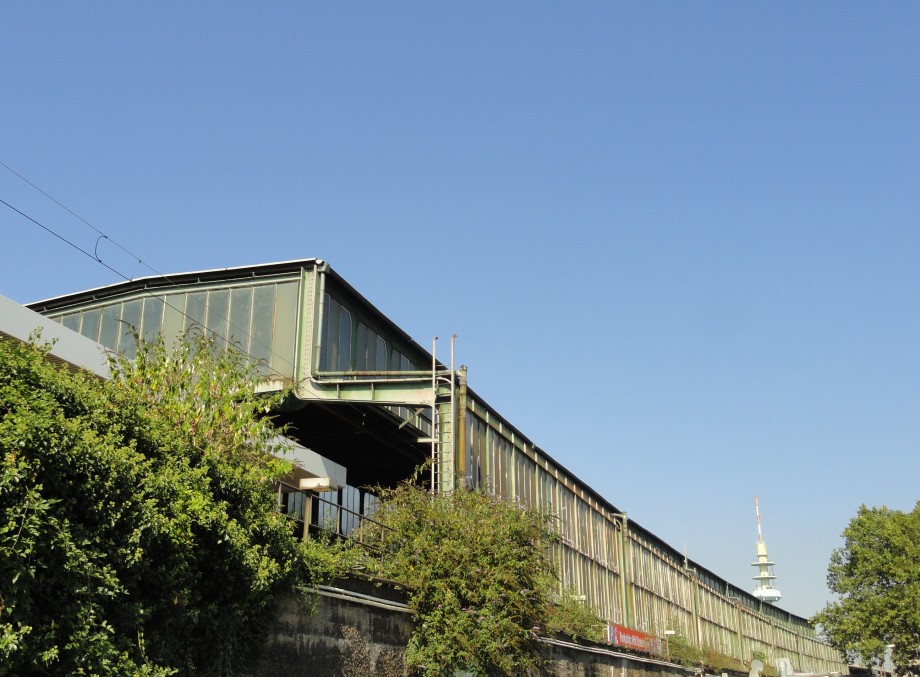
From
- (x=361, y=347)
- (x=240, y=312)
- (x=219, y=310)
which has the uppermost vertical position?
(x=219, y=310)

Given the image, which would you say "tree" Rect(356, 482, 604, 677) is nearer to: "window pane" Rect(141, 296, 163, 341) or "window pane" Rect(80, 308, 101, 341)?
"window pane" Rect(141, 296, 163, 341)

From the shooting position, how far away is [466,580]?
1741 cm

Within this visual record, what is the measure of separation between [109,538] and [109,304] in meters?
24.5

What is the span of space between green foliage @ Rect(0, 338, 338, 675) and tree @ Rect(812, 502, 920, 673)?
157ft

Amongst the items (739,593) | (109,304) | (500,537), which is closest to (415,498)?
(500,537)

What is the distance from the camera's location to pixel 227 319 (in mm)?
30109

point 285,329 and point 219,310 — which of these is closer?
point 285,329

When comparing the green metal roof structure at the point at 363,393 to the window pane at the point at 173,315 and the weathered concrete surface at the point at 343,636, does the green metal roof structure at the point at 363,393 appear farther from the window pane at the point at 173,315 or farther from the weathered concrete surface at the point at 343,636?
the weathered concrete surface at the point at 343,636

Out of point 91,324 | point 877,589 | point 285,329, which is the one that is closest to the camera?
point 285,329

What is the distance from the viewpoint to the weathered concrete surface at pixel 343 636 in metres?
13.1

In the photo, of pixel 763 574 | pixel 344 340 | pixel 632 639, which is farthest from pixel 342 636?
pixel 763 574

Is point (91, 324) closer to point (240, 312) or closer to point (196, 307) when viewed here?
point (196, 307)

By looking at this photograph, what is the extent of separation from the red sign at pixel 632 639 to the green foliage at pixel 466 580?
11047mm

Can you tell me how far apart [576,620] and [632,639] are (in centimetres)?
688
